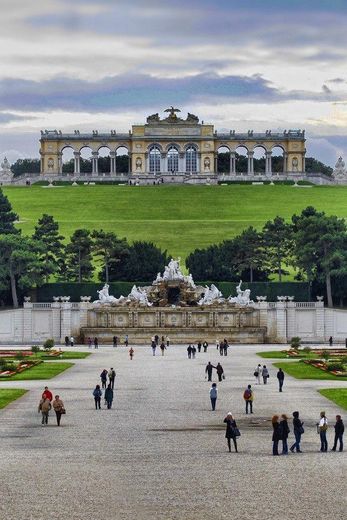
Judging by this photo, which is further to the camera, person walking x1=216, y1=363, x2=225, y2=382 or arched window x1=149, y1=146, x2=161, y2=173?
Answer: arched window x1=149, y1=146, x2=161, y2=173

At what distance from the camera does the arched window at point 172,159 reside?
165000mm

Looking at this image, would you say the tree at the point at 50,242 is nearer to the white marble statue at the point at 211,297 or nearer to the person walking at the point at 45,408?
the white marble statue at the point at 211,297

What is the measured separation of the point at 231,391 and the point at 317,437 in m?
12.2

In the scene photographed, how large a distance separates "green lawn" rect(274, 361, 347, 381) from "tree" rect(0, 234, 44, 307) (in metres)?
29.3

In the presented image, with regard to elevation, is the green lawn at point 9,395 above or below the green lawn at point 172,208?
below

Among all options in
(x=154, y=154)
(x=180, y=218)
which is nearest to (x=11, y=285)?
(x=180, y=218)

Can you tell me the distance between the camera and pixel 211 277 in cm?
8875

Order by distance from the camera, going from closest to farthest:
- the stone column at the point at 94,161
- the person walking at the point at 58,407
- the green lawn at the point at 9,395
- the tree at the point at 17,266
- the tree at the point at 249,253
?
the person walking at the point at 58,407 < the green lawn at the point at 9,395 < the tree at the point at 17,266 < the tree at the point at 249,253 < the stone column at the point at 94,161

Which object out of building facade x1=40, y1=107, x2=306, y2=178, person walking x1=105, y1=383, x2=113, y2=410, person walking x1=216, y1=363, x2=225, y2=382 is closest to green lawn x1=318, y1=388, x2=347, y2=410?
person walking x1=216, y1=363, x2=225, y2=382

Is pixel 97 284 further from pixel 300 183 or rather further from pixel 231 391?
pixel 300 183

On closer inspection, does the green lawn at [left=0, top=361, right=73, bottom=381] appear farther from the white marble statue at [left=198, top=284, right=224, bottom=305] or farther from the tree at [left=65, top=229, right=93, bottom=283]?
the tree at [left=65, top=229, right=93, bottom=283]

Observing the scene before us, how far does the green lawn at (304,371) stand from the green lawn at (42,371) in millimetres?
9020

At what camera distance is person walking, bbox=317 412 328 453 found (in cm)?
2744

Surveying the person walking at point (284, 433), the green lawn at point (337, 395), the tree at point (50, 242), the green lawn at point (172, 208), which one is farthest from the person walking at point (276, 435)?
the green lawn at point (172, 208)
